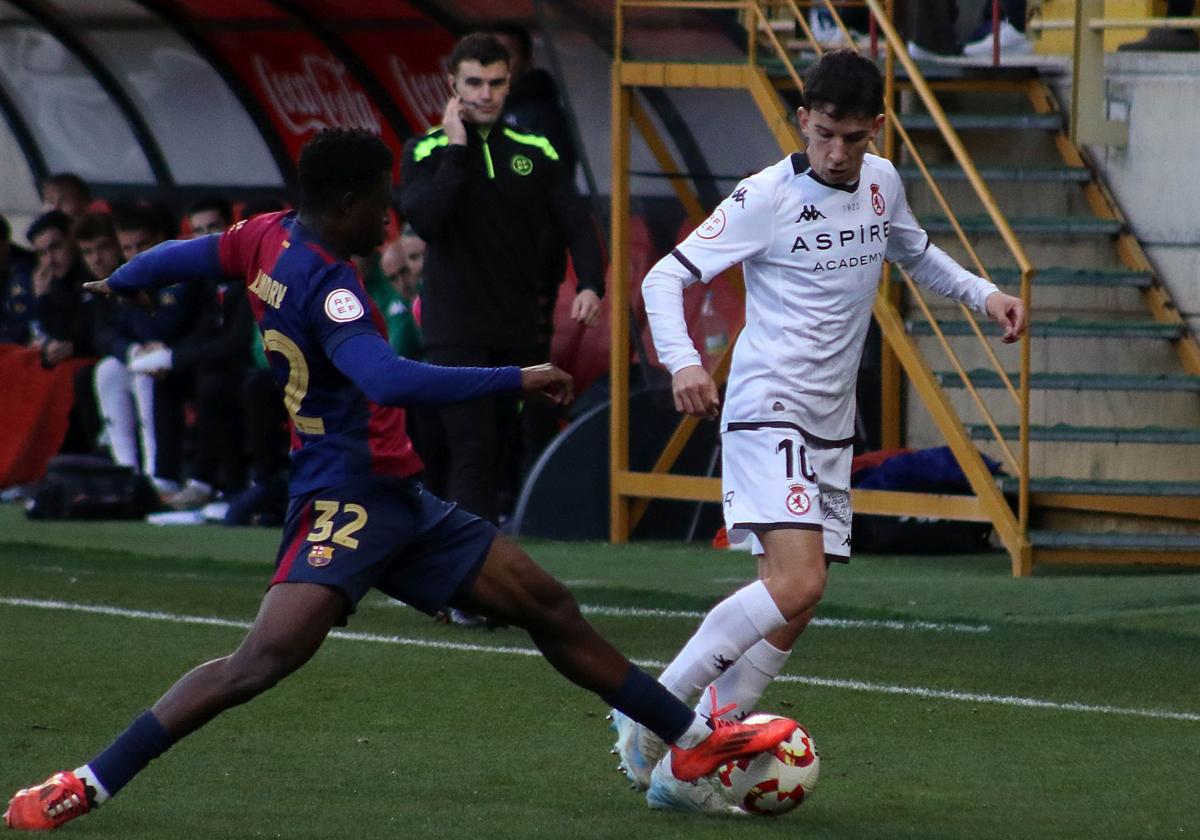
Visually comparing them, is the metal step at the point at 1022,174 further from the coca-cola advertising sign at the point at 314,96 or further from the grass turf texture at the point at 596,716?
the coca-cola advertising sign at the point at 314,96

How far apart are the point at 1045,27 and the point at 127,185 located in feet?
25.8

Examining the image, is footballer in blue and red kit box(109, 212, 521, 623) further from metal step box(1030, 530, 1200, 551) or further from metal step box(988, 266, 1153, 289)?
metal step box(988, 266, 1153, 289)

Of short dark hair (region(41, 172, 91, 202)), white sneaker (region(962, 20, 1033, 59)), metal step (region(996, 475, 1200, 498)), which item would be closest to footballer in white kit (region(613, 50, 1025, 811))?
metal step (region(996, 475, 1200, 498))

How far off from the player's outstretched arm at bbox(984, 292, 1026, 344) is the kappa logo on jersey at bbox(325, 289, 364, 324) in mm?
1827

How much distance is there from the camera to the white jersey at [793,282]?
19.0 ft

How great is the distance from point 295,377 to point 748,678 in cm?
146

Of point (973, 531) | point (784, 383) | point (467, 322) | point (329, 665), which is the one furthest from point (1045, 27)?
point (784, 383)

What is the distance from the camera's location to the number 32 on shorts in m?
5.20

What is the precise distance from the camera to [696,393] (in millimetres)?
5461

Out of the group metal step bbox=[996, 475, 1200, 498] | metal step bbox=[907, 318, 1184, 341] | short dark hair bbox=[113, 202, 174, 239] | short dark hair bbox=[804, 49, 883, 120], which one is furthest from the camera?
short dark hair bbox=[113, 202, 174, 239]

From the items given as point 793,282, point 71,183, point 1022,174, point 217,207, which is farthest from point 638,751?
point 71,183

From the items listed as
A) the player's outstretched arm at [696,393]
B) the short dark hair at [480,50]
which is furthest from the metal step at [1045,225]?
the player's outstretched arm at [696,393]

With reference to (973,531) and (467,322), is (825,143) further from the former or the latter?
(973,531)

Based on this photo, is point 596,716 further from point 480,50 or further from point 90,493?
point 90,493
